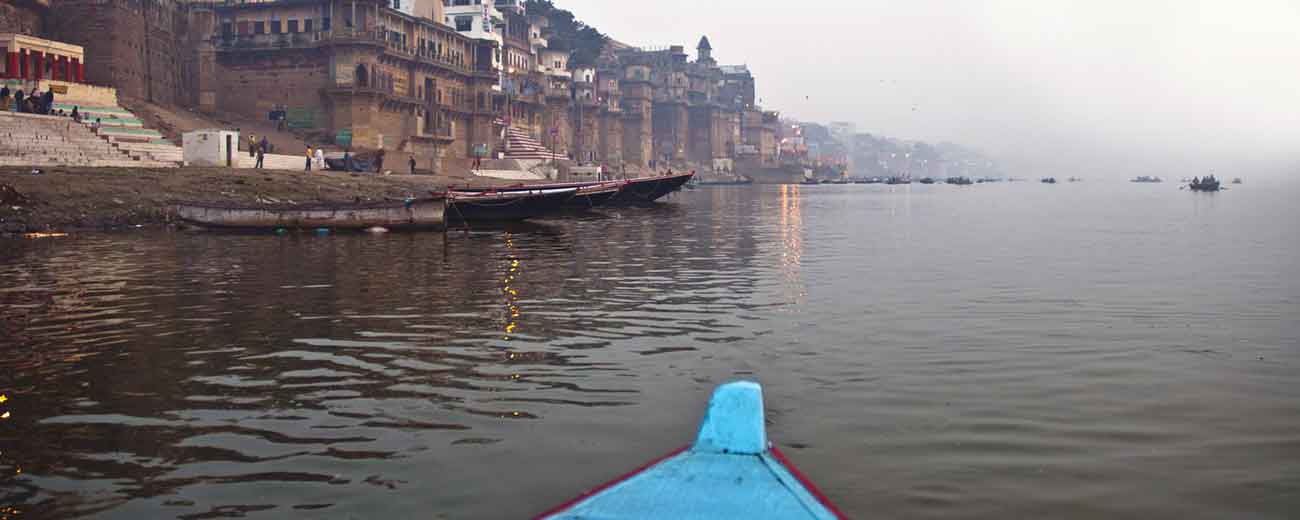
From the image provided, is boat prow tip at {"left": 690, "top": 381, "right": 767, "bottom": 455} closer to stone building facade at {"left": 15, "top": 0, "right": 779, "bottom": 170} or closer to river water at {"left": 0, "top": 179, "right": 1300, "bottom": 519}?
river water at {"left": 0, "top": 179, "right": 1300, "bottom": 519}

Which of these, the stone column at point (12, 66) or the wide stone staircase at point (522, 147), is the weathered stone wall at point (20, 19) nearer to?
the stone column at point (12, 66)

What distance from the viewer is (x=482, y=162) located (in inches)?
2721

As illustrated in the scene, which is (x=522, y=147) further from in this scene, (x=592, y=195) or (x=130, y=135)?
(x=130, y=135)

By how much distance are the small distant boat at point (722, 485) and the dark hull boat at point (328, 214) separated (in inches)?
963

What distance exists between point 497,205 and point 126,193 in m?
11.4

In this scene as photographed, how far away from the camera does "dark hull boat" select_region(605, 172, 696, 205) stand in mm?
48844

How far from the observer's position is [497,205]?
29.9 m

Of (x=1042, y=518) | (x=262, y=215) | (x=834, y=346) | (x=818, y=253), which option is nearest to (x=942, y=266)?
(x=818, y=253)

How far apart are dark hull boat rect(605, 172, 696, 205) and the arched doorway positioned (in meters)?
17.8

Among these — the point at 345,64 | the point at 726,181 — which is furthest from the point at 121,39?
the point at 726,181

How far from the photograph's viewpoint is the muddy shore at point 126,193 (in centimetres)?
2650

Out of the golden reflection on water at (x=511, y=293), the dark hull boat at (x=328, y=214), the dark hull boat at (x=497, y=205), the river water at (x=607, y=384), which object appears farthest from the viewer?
the dark hull boat at (x=497, y=205)

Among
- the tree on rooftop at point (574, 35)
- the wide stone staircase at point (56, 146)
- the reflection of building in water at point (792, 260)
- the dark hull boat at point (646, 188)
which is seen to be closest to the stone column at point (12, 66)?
the wide stone staircase at point (56, 146)

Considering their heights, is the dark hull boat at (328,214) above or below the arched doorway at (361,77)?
below
